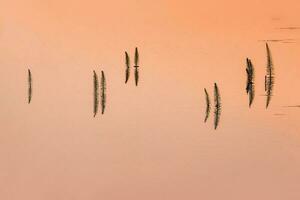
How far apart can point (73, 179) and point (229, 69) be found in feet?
1.41

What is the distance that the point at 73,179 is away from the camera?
0.97 m

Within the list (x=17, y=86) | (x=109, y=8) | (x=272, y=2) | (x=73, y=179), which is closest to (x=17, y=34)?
(x=17, y=86)

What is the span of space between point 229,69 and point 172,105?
0.49 ft

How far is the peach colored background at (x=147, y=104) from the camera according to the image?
94 cm

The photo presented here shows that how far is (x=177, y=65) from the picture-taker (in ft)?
3.16

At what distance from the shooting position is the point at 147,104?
97cm

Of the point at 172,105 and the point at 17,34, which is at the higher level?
the point at 17,34

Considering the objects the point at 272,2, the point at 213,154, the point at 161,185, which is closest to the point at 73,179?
the point at 161,185

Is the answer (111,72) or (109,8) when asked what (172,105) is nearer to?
(111,72)

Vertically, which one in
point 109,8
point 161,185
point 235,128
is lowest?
point 161,185

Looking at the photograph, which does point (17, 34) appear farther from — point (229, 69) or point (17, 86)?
point (229, 69)

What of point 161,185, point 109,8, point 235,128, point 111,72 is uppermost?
point 109,8

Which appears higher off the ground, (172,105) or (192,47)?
(192,47)

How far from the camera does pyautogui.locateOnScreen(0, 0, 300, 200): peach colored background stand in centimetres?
94
